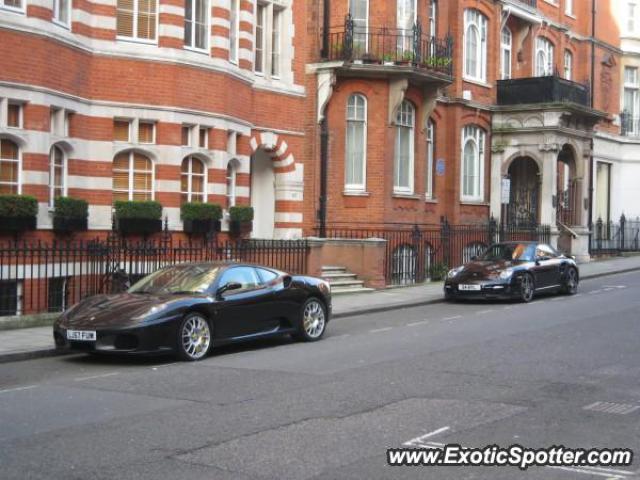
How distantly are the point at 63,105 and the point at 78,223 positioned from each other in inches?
91.3

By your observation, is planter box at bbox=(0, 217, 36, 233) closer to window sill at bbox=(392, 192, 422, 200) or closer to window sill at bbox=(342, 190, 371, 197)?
window sill at bbox=(342, 190, 371, 197)

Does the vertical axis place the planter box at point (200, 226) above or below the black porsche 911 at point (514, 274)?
above

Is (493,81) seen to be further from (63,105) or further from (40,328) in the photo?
(40,328)

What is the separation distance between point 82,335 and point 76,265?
5988 millimetres

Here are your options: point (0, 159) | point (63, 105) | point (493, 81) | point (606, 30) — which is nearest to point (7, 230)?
point (0, 159)

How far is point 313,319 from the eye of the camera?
14.3 m

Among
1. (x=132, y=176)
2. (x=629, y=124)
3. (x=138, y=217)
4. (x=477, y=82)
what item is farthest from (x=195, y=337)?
(x=629, y=124)

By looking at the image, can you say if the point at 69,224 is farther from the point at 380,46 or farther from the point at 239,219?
the point at 380,46

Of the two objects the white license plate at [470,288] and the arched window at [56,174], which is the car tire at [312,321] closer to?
the arched window at [56,174]

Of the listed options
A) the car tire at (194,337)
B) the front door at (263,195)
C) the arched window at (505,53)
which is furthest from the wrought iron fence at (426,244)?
the car tire at (194,337)

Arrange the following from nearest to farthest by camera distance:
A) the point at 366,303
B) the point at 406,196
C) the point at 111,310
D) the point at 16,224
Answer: the point at 111,310 → the point at 16,224 → the point at 366,303 → the point at 406,196

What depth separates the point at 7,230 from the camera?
53.2 feet

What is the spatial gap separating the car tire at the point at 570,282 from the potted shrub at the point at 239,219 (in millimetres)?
7923

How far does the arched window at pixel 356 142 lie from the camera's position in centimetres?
2602
